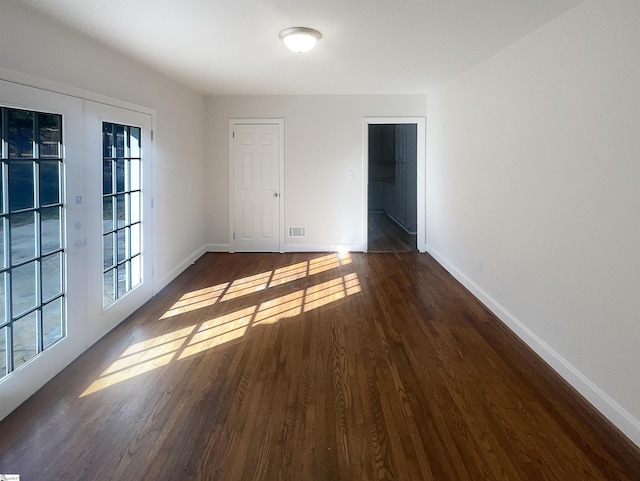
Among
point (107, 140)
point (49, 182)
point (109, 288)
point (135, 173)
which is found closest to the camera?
point (49, 182)

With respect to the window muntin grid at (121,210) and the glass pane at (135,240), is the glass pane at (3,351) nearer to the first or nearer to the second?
the window muntin grid at (121,210)

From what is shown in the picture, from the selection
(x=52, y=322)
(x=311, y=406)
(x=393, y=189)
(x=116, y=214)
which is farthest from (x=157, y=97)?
(x=393, y=189)

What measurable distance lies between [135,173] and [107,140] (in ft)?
2.14

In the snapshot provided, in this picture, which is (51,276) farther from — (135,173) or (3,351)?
(135,173)

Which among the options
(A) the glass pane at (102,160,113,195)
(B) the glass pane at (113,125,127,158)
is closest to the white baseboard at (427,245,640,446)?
(A) the glass pane at (102,160,113,195)

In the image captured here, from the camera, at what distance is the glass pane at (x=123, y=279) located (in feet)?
13.3

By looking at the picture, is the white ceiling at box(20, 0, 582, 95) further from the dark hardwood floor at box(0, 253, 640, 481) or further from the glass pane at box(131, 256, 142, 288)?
the dark hardwood floor at box(0, 253, 640, 481)

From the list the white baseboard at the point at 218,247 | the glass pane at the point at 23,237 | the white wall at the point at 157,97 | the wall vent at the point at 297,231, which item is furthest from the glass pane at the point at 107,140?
the wall vent at the point at 297,231

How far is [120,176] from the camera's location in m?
4.02

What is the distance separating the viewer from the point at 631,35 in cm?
234

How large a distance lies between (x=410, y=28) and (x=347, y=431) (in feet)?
9.33

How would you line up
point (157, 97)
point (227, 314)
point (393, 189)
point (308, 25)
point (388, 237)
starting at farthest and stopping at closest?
point (393, 189)
point (388, 237)
point (157, 97)
point (227, 314)
point (308, 25)

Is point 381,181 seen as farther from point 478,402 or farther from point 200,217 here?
point 478,402

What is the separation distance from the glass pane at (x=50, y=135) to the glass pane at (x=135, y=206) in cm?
125
